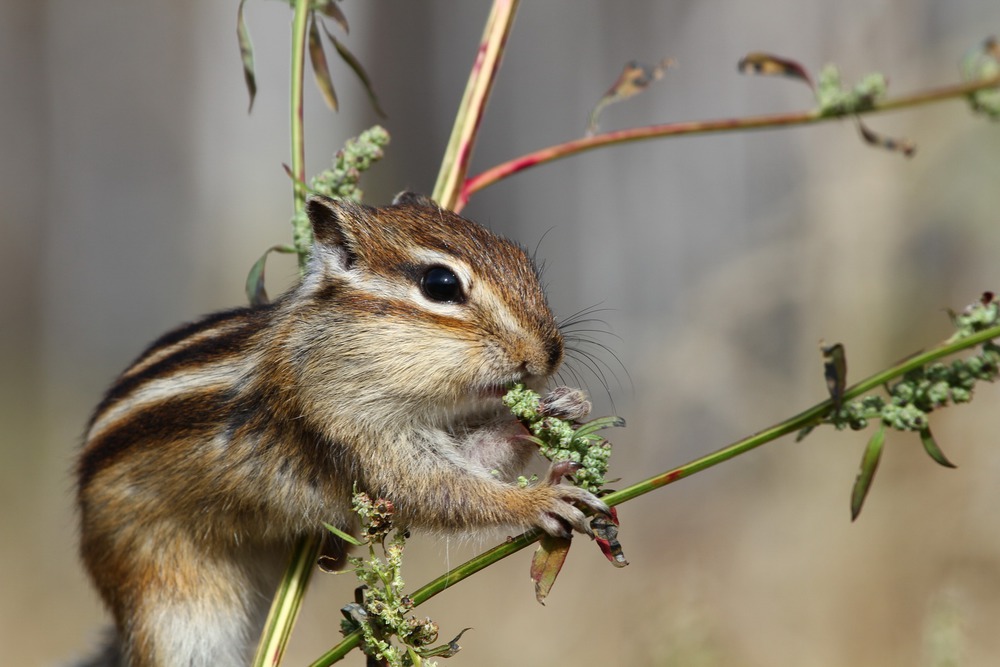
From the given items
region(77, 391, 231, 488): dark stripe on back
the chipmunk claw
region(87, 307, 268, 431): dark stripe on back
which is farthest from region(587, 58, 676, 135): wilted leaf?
region(77, 391, 231, 488): dark stripe on back

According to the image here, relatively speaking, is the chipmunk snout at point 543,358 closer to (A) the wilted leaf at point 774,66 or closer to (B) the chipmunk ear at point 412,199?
(B) the chipmunk ear at point 412,199

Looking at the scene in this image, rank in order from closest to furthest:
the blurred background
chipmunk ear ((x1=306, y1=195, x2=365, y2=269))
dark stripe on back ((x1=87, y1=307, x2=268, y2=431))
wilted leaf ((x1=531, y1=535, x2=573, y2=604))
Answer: wilted leaf ((x1=531, y1=535, x2=573, y2=604)) < chipmunk ear ((x1=306, y1=195, x2=365, y2=269)) < dark stripe on back ((x1=87, y1=307, x2=268, y2=431)) < the blurred background

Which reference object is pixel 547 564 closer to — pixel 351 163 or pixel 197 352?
pixel 351 163

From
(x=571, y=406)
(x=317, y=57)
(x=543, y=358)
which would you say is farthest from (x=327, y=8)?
(x=571, y=406)

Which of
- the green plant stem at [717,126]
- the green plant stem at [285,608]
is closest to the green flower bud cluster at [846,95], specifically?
the green plant stem at [717,126]

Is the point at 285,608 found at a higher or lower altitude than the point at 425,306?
lower

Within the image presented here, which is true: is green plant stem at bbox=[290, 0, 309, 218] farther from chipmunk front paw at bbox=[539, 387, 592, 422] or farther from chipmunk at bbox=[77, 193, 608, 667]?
chipmunk front paw at bbox=[539, 387, 592, 422]
